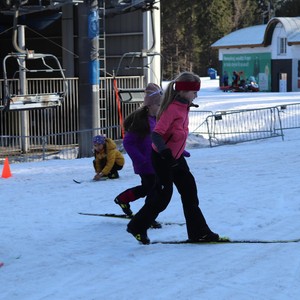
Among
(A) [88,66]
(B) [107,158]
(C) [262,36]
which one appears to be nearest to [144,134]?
(B) [107,158]

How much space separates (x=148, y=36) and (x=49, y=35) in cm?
535

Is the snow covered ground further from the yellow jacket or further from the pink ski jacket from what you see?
the pink ski jacket

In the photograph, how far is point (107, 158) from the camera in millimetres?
12266

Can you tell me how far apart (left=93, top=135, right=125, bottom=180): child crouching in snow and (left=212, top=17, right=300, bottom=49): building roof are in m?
34.3

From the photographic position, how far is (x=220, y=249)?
21.8ft

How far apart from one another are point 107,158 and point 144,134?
458 centimetres

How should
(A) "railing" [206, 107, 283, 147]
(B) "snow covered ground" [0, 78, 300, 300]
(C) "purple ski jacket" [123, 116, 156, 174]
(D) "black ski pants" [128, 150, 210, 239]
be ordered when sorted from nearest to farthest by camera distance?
1. (B) "snow covered ground" [0, 78, 300, 300]
2. (D) "black ski pants" [128, 150, 210, 239]
3. (C) "purple ski jacket" [123, 116, 156, 174]
4. (A) "railing" [206, 107, 283, 147]

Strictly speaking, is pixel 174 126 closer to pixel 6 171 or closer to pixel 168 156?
pixel 168 156

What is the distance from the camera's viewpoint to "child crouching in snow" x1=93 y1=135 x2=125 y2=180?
11992 mm

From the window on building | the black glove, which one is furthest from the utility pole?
the window on building

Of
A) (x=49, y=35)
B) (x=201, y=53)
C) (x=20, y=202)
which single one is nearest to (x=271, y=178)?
(x=20, y=202)

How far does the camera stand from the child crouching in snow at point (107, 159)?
12.0 metres

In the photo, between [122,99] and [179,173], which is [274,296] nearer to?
[179,173]

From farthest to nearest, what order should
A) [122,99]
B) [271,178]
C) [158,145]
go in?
1. [122,99]
2. [271,178]
3. [158,145]
